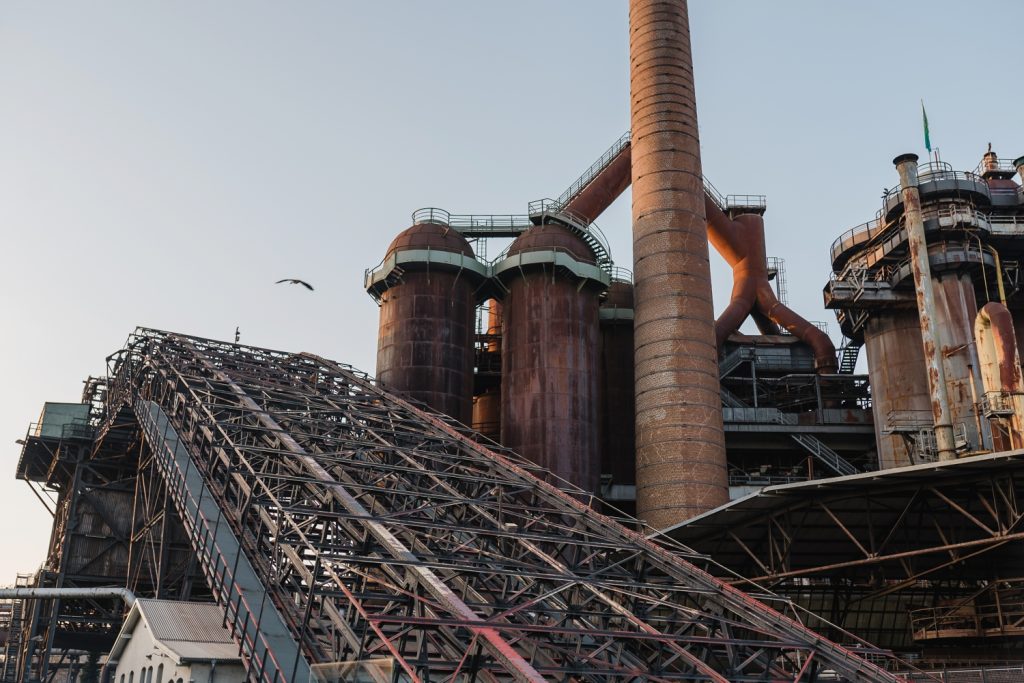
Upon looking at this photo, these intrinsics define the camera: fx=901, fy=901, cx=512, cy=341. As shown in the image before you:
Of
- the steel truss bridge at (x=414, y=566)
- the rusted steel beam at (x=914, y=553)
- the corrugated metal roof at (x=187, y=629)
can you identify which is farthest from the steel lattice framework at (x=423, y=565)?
the rusted steel beam at (x=914, y=553)

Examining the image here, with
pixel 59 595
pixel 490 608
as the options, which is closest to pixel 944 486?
pixel 490 608

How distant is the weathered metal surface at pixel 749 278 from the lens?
5462cm

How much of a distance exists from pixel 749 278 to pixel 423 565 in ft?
143

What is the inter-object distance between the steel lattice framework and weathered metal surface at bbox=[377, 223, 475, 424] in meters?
8.07

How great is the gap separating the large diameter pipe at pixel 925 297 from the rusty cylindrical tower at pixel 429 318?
1934 cm

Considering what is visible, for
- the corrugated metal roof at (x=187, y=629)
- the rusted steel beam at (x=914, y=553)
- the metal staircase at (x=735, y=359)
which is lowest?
the corrugated metal roof at (x=187, y=629)

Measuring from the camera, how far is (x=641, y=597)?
17.4 metres

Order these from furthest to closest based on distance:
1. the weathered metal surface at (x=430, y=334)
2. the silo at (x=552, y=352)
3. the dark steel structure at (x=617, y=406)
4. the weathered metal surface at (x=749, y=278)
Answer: the weathered metal surface at (x=749, y=278) < the dark steel structure at (x=617, y=406) < the weathered metal surface at (x=430, y=334) < the silo at (x=552, y=352)

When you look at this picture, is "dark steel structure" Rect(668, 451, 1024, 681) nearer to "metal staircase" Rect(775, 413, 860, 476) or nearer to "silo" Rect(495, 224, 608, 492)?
"silo" Rect(495, 224, 608, 492)

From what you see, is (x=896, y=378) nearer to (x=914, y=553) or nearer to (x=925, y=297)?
(x=925, y=297)

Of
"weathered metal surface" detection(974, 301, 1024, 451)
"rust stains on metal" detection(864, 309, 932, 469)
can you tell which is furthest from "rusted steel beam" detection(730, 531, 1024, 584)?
"rust stains on metal" detection(864, 309, 932, 469)

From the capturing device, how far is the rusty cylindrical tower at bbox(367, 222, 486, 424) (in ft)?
133

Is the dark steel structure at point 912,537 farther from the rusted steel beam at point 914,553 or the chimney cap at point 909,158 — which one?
the chimney cap at point 909,158

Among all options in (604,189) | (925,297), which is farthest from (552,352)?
(925,297)
